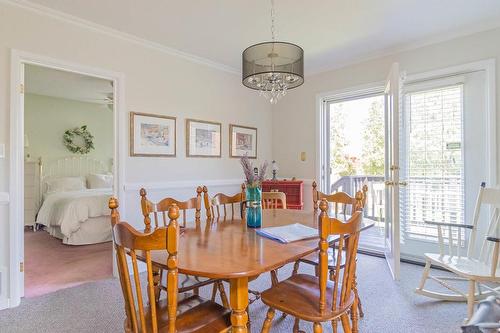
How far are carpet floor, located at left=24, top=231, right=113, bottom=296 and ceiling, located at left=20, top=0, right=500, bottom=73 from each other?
8.46 ft

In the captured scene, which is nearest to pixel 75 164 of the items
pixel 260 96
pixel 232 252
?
pixel 260 96

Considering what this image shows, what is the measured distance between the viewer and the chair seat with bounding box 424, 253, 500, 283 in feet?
6.47

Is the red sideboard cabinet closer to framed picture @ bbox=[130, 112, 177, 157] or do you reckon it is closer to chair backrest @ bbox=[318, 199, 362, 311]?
framed picture @ bbox=[130, 112, 177, 157]

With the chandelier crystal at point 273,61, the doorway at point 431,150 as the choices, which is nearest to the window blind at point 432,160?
the doorway at point 431,150

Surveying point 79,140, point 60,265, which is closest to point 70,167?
point 79,140

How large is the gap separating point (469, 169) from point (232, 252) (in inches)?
114

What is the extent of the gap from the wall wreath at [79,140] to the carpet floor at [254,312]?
4.22m

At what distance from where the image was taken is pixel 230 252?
143 centimetres

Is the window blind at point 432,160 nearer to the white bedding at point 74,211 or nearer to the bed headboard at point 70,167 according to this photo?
the white bedding at point 74,211

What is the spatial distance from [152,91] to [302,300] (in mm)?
2820

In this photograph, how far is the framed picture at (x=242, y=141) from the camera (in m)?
4.22

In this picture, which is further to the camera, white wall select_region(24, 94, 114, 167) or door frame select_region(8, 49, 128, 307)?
white wall select_region(24, 94, 114, 167)

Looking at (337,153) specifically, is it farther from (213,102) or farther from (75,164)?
(75,164)

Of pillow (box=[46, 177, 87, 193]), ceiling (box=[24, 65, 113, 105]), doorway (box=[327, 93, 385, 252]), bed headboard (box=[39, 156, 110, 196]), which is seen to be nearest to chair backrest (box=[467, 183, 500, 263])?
doorway (box=[327, 93, 385, 252])
